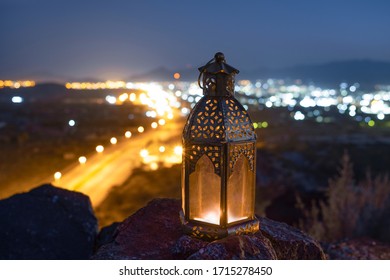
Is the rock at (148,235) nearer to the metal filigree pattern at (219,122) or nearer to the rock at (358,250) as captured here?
the metal filigree pattern at (219,122)

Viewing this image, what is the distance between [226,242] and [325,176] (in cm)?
1735

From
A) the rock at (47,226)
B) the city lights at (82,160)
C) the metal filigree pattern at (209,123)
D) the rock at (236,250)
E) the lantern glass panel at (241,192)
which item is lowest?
the city lights at (82,160)

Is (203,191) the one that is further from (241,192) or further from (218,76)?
(218,76)

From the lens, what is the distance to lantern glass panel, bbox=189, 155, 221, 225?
3.70m

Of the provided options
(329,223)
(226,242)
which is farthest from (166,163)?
(226,242)

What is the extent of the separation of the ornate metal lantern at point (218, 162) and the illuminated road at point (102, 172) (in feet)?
31.3

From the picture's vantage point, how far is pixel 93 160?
20.5 m

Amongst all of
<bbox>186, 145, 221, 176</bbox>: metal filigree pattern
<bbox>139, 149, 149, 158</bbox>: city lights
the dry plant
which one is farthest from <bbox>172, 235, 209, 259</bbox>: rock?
<bbox>139, 149, 149, 158</bbox>: city lights

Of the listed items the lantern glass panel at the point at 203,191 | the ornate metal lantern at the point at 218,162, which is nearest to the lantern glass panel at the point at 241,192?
the ornate metal lantern at the point at 218,162

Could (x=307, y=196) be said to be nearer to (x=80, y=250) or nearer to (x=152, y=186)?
(x=152, y=186)

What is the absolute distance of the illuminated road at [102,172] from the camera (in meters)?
14.3

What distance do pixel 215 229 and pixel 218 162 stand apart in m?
0.64

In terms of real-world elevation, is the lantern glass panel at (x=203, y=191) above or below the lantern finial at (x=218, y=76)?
below

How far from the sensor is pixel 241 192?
3725 millimetres
